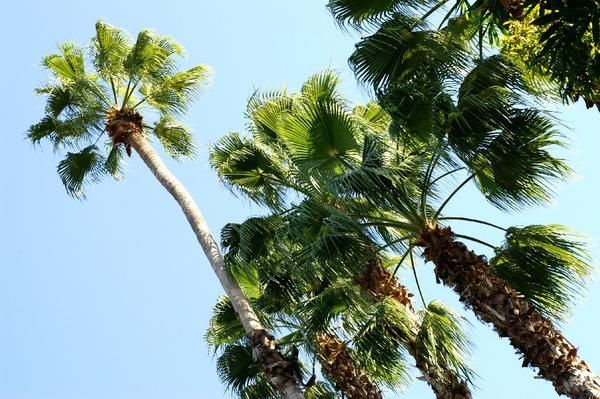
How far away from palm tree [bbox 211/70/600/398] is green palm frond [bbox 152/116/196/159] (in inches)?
206

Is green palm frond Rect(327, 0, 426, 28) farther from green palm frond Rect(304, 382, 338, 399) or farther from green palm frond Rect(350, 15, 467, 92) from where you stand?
green palm frond Rect(304, 382, 338, 399)

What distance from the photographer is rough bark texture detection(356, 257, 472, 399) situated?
907 centimetres

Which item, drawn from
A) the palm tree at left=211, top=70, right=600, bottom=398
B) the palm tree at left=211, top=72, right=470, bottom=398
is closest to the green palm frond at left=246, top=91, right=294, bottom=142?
the palm tree at left=211, top=72, right=470, bottom=398

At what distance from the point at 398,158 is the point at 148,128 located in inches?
273

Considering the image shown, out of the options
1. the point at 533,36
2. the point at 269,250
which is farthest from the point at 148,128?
the point at 533,36

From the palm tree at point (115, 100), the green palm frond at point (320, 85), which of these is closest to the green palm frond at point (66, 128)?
the palm tree at point (115, 100)

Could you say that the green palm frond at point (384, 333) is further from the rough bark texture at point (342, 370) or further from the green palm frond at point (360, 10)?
the green palm frond at point (360, 10)

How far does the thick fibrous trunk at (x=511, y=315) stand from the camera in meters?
7.89

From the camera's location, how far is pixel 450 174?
390 inches

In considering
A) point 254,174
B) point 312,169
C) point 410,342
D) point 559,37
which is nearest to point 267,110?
point 254,174

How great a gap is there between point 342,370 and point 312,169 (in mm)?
2840

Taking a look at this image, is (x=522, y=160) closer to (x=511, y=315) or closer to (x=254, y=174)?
(x=511, y=315)

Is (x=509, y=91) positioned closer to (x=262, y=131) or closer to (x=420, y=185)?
(x=420, y=185)

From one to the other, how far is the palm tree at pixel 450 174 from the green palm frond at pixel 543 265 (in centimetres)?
1
